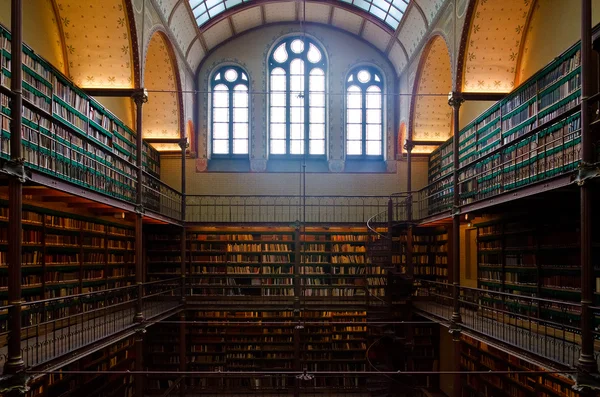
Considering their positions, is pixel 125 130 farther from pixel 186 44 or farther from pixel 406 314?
pixel 406 314

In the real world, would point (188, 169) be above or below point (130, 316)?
above

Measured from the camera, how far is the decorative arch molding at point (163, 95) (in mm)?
12232

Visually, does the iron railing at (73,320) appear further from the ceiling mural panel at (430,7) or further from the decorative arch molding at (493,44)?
the ceiling mural panel at (430,7)

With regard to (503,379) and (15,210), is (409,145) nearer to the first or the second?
(503,379)

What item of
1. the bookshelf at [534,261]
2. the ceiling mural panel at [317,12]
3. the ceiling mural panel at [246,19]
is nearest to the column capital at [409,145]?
the bookshelf at [534,261]

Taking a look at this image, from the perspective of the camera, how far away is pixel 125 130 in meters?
11.5

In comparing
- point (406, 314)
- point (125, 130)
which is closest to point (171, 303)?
point (125, 130)

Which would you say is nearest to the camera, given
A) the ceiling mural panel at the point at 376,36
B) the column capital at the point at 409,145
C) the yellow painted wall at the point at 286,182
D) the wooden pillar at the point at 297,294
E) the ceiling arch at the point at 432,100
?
the wooden pillar at the point at 297,294

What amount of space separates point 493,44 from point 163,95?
771 cm

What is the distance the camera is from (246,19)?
1445 centimetres

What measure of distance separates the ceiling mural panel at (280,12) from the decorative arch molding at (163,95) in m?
3.36

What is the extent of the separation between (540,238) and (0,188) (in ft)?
26.5

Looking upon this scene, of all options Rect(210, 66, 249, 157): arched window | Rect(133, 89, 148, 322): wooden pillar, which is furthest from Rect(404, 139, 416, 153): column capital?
Rect(133, 89, 148, 322): wooden pillar

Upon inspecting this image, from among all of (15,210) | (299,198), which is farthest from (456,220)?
(15,210)
